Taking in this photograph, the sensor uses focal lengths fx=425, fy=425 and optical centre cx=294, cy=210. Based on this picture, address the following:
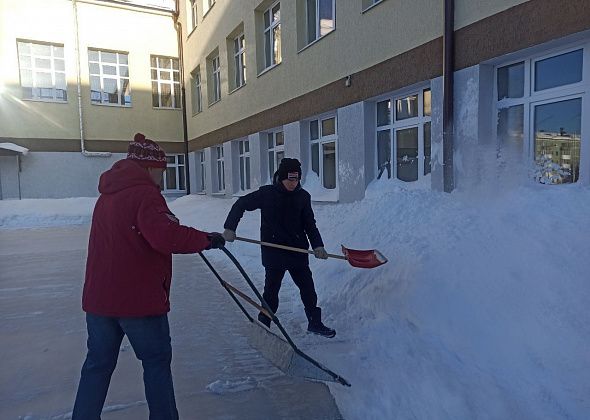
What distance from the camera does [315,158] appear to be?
9.23 meters

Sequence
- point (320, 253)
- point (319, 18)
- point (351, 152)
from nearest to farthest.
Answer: point (320, 253)
point (351, 152)
point (319, 18)

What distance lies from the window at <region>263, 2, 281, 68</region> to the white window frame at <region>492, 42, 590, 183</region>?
20.7 feet

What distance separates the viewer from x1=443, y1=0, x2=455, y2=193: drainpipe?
5293mm

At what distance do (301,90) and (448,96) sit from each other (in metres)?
4.21

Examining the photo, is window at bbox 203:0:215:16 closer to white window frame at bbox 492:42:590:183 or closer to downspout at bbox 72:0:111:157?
downspout at bbox 72:0:111:157

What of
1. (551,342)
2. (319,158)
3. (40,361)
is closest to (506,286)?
(551,342)

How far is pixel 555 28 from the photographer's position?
164 inches

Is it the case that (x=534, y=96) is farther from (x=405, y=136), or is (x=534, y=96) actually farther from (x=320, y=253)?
(x=320, y=253)

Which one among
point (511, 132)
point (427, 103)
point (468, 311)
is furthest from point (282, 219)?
point (427, 103)

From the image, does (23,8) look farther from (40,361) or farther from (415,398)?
(415,398)

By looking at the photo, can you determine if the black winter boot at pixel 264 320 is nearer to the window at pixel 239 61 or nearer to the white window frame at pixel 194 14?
the window at pixel 239 61

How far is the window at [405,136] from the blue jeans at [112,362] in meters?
4.96

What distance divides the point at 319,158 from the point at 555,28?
5.28 m

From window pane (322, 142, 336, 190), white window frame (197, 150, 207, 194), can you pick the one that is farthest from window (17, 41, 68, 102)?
window pane (322, 142, 336, 190)
